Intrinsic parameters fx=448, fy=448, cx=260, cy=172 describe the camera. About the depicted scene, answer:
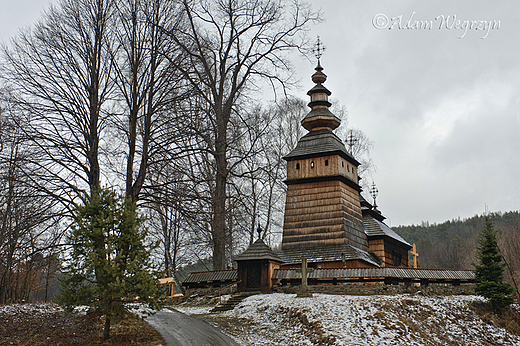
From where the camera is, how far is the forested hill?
28.0m

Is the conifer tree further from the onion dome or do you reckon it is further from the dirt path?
the onion dome

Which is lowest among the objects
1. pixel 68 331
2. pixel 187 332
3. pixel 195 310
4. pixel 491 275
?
pixel 187 332

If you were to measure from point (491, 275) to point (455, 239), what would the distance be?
43790mm

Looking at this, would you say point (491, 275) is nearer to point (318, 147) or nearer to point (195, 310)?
point (195, 310)

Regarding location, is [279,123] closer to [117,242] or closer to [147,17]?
[147,17]

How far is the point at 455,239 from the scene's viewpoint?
55969 millimetres

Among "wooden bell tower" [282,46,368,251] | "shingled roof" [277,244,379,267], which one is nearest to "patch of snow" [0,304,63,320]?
"shingled roof" [277,244,379,267]

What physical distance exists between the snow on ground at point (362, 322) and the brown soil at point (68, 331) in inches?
98.8

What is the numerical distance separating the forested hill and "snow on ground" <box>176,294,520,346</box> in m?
8.10

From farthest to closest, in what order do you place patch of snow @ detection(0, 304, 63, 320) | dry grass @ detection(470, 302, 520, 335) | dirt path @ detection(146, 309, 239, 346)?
1. dry grass @ detection(470, 302, 520, 335)
2. patch of snow @ detection(0, 304, 63, 320)
3. dirt path @ detection(146, 309, 239, 346)

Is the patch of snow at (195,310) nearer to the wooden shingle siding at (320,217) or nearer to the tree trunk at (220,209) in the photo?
the tree trunk at (220,209)

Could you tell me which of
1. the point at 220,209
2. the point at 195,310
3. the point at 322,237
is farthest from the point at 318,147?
the point at 195,310

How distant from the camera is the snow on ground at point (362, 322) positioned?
11.6m

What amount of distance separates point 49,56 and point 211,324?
8954mm
